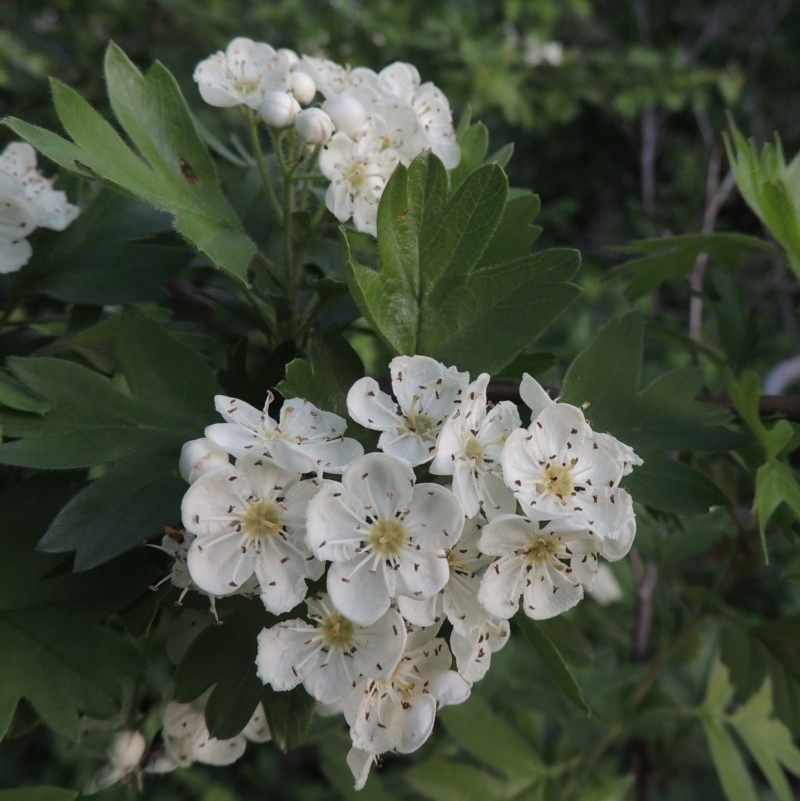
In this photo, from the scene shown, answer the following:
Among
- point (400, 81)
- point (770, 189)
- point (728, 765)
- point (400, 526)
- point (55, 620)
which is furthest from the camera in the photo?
point (728, 765)

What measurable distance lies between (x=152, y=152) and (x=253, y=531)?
0.37 metres

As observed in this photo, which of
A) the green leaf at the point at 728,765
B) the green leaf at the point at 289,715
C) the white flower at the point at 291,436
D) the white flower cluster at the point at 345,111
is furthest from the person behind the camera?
the green leaf at the point at 728,765

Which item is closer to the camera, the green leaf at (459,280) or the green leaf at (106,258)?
the green leaf at (459,280)

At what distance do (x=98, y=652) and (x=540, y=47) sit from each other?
10.4 ft

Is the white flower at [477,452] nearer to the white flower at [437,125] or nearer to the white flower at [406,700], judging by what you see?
the white flower at [406,700]

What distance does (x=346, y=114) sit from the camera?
77 cm

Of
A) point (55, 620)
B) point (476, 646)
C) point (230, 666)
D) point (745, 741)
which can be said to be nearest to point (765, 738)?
point (745, 741)

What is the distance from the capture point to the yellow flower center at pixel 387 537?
0.59 metres

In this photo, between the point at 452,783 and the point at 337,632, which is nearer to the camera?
the point at 337,632

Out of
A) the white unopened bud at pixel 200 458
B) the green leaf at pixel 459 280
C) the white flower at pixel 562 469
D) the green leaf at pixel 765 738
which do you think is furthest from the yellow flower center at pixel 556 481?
the green leaf at pixel 765 738

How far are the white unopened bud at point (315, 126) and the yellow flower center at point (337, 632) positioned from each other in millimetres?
424

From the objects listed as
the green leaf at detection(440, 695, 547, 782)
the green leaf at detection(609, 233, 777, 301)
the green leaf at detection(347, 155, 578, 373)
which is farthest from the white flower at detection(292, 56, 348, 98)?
the green leaf at detection(440, 695, 547, 782)

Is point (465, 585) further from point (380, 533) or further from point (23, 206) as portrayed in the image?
point (23, 206)

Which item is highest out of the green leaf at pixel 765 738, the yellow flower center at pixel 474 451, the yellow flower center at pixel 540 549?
the yellow flower center at pixel 474 451
